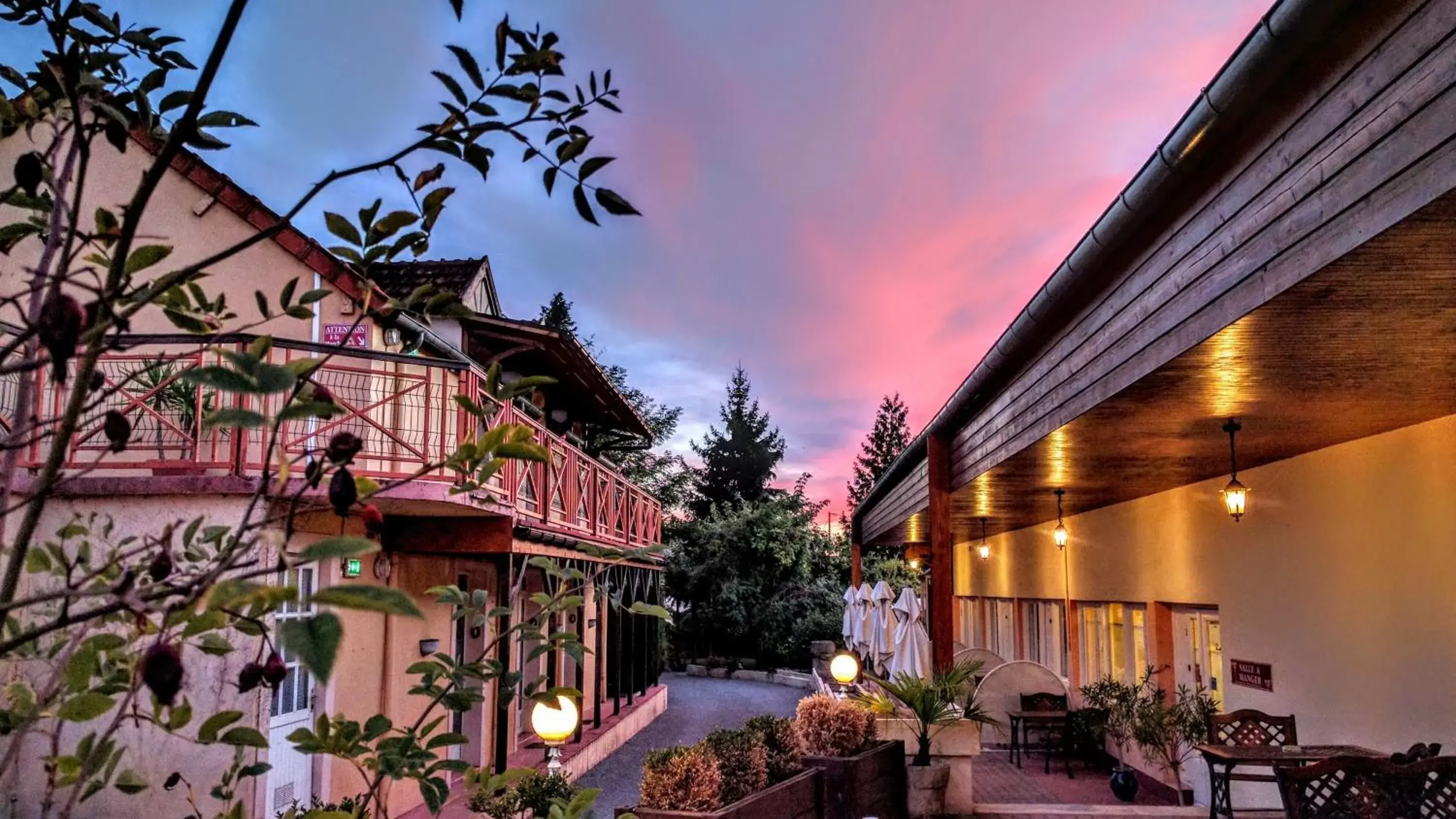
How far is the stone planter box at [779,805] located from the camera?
551 centimetres

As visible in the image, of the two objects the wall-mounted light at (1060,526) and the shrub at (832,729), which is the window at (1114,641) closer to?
the wall-mounted light at (1060,526)

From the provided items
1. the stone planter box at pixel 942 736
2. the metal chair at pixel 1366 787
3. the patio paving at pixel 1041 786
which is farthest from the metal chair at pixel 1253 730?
the metal chair at pixel 1366 787

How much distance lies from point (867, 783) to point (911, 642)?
5291 mm

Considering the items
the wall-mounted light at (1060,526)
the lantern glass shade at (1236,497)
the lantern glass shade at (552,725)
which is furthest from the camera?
the wall-mounted light at (1060,526)

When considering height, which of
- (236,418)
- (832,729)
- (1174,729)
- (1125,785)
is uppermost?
(236,418)

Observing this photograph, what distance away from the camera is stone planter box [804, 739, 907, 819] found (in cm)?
691

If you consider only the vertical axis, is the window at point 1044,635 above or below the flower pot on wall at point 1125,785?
above

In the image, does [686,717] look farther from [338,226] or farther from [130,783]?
[338,226]

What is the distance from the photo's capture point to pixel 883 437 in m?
55.2

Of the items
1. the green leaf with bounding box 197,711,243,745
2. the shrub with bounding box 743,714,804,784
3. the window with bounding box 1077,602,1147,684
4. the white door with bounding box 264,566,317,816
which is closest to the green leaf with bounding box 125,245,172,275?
the green leaf with bounding box 197,711,243,745

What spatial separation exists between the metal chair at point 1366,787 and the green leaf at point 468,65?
19.0ft

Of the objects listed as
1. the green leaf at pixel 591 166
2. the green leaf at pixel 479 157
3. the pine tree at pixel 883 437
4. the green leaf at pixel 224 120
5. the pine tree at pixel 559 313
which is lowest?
the green leaf at pixel 591 166

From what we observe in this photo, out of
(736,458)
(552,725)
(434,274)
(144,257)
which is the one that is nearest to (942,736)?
(552,725)

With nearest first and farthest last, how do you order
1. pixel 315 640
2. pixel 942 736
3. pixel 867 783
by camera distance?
pixel 315 640 → pixel 867 783 → pixel 942 736
